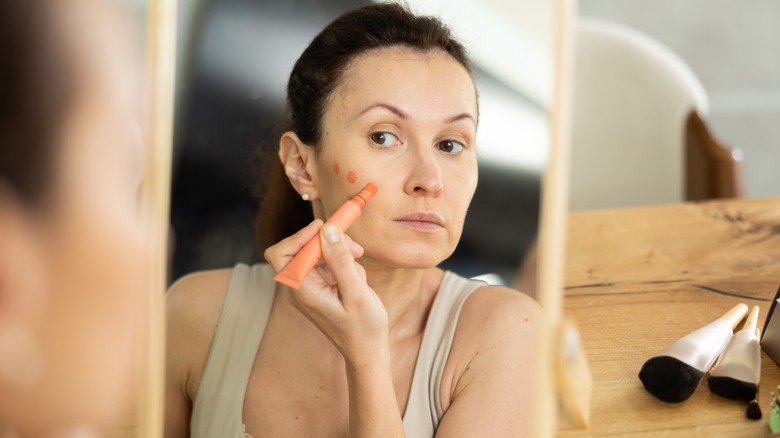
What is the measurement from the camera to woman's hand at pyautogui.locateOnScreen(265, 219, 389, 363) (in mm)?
503

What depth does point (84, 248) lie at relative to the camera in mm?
510

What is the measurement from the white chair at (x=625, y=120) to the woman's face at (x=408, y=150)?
0.92 metres

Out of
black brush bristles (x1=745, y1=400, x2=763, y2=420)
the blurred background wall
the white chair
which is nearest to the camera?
black brush bristles (x1=745, y1=400, x2=763, y2=420)

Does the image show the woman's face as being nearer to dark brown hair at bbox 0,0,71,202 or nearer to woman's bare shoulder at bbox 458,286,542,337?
woman's bare shoulder at bbox 458,286,542,337

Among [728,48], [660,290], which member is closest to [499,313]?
[660,290]

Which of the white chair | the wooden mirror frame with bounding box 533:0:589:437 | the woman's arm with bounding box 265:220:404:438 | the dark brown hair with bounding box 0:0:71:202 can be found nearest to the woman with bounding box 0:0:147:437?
the dark brown hair with bounding box 0:0:71:202

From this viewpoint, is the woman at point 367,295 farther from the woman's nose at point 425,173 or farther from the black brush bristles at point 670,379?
the black brush bristles at point 670,379

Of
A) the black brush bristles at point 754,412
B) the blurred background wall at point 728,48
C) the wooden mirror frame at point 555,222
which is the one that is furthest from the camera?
the blurred background wall at point 728,48

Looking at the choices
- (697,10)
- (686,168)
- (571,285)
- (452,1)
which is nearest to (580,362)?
(452,1)

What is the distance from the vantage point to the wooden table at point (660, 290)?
64 centimetres

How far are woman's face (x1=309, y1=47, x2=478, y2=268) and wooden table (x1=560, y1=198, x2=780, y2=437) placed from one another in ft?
0.69

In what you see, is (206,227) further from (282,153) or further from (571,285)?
(571,285)

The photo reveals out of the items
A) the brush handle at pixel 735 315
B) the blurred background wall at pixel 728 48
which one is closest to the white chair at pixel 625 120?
the blurred background wall at pixel 728 48

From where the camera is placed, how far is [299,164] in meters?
0.55
